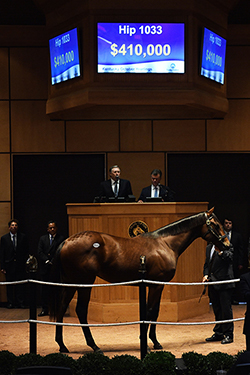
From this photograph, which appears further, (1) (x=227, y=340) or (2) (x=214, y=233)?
(1) (x=227, y=340)

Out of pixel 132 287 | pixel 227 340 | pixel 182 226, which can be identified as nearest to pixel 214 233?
pixel 182 226

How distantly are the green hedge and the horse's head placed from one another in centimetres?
195

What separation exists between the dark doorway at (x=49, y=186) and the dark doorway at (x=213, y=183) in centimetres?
170

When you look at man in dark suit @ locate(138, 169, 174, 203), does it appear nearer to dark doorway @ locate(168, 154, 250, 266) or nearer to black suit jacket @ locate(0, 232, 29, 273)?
dark doorway @ locate(168, 154, 250, 266)

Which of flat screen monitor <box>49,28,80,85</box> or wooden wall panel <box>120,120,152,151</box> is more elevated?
flat screen monitor <box>49,28,80,85</box>

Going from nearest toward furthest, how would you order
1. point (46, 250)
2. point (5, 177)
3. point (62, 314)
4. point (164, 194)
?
point (62, 314) < point (164, 194) < point (46, 250) < point (5, 177)

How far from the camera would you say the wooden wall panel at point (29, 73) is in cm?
1090

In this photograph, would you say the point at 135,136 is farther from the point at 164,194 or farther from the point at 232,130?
the point at 164,194

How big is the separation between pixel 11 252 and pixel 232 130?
17.6 ft

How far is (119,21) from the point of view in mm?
9133

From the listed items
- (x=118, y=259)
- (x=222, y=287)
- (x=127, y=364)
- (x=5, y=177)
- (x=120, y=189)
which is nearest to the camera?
(x=127, y=364)

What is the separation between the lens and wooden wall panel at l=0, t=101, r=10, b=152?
10852 millimetres

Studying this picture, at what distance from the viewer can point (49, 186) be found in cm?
1096

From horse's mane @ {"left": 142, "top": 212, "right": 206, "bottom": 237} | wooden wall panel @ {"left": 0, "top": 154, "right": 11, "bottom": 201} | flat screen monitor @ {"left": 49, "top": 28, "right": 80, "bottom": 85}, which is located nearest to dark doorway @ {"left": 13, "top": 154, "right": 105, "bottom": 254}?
wooden wall panel @ {"left": 0, "top": 154, "right": 11, "bottom": 201}
